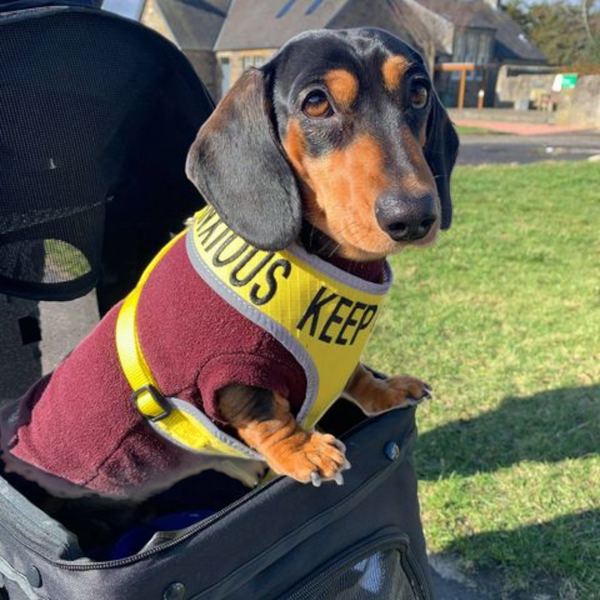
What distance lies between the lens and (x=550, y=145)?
1480cm

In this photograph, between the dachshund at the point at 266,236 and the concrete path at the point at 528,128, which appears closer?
the dachshund at the point at 266,236

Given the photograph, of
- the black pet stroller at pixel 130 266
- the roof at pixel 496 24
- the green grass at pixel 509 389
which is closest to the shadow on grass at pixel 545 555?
the green grass at pixel 509 389

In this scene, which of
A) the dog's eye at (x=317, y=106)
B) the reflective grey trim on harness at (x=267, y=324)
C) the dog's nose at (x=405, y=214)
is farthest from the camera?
the dog's eye at (x=317, y=106)

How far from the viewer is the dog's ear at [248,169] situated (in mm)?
1431

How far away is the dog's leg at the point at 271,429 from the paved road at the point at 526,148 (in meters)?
11.2

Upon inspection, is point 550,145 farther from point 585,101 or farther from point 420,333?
point 420,333

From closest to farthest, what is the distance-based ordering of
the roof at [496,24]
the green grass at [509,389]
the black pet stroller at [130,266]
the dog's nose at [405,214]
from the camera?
the black pet stroller at [130,266] → the dog's nose at [405,214] → the green grass at [509,389] → the roof at [496,24]

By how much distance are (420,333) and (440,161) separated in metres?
2.08

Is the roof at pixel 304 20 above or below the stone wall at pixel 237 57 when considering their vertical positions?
above

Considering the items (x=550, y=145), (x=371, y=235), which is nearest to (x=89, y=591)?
(x=371, y=235)

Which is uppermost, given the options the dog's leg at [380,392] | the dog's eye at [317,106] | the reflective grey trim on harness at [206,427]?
the dog's eye at [317,106]

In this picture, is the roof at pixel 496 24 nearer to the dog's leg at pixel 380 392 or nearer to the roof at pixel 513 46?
the roof at pixel 513 46

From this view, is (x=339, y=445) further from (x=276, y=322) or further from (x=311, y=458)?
(x=276, y=322)

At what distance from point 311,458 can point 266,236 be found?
46 centimetres
